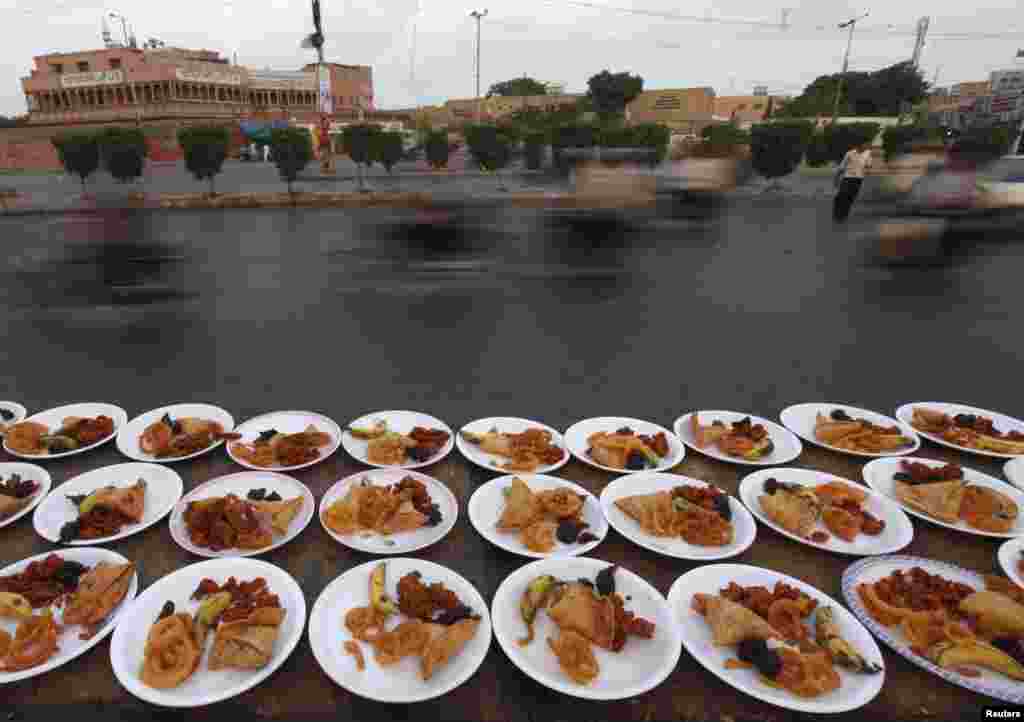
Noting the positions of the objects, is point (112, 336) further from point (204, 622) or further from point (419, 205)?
point (419, 205)

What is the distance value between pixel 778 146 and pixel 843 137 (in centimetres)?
473

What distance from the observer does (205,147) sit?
1496 cm

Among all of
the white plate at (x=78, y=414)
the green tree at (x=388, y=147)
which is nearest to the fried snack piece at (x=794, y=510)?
the white plate at (x=78, y=414)

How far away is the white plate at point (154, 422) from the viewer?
108 inches

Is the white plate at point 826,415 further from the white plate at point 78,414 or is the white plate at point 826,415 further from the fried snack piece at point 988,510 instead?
the white plate at point 78,414

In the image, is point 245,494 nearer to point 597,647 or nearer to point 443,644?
point 443,644

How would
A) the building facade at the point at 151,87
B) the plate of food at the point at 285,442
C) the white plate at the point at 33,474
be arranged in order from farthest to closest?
the building facade at the point at 151,87, the plate of food at the point at 285,442, the white plate at the point at 33,474

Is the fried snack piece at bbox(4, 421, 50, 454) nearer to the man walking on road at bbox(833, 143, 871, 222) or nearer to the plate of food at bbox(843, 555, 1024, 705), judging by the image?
the plate of food at bbox(843, 555, 1024, 705)

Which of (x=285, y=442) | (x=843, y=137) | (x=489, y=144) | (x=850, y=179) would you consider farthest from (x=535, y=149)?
(x=285, y=442)

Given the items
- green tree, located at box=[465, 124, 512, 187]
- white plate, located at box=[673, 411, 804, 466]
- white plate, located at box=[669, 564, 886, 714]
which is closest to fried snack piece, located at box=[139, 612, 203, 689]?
white plate, located at box=[669, 564, 886, 714]

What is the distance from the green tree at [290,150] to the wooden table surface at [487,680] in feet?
47.5

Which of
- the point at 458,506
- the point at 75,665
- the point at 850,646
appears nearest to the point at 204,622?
the point at 75,665

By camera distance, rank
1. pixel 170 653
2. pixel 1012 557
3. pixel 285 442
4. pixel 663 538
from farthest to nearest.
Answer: pixel 285 442 < pixel 663 538 < pixel 1012 557 < pixel 170 653

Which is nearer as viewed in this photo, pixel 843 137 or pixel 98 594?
pixel 98 594
